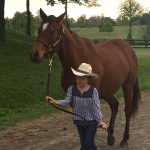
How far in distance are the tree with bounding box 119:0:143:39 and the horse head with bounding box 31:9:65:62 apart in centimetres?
9593

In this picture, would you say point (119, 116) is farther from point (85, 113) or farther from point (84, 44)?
point (85, 113)

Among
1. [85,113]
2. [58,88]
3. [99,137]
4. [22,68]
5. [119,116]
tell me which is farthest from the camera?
[22,68]

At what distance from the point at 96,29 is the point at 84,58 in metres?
106

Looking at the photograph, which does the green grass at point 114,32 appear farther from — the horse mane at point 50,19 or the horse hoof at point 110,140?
the horse mane at point 50,19

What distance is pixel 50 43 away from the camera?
6.39 meters

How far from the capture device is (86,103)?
5.50 metres

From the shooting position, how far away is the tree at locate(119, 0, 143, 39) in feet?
335

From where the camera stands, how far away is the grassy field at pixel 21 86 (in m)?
11.6

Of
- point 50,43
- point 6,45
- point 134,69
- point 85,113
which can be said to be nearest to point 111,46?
point 134,69

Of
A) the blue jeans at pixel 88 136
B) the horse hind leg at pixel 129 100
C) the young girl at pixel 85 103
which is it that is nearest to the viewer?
the young girl at pixel 85 103

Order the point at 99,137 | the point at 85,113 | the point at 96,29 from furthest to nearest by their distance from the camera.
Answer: the point at 96,29
the point at 99,137
the point at 85,113

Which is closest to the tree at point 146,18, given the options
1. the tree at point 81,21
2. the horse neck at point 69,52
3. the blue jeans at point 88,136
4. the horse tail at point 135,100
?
the tree at point 81,21

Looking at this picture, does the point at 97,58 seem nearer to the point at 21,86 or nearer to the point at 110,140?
the point at 110,140

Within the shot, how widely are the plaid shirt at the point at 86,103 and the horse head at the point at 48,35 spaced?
940mm
